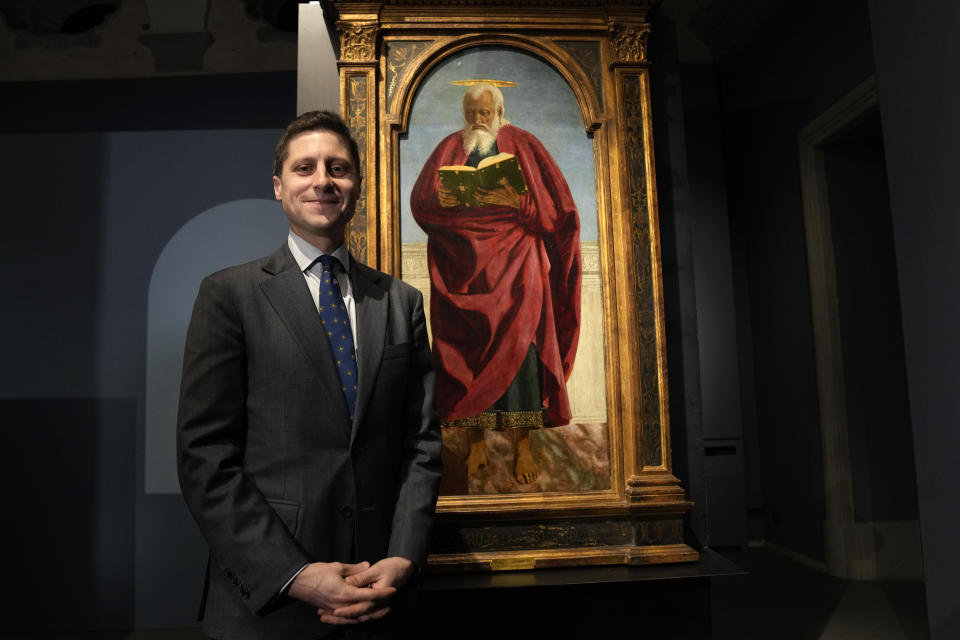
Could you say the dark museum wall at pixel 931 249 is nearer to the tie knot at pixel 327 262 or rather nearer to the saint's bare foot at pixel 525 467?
the saint's bare foot at pixel 525 467

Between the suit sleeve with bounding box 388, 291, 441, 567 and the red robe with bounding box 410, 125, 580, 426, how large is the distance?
2.67 ft

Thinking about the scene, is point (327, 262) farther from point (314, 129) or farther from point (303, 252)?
point (314, 129)

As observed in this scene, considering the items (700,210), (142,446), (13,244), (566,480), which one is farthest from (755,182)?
(13,244)

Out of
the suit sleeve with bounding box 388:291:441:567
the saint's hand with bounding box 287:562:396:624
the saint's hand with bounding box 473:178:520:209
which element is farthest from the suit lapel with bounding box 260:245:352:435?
the saint's hand with bounding box 473:178:520:209

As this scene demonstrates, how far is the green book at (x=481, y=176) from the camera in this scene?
9.45 ft

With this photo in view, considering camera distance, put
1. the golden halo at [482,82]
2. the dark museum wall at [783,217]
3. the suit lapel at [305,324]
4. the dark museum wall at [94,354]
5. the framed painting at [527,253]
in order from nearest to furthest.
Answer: the suit lapel at [305,324] < the framed painting at [527,253] < the golden halo at [482,82] < the dark museum wall at [94,354] < the dark museum wall at [783,217]

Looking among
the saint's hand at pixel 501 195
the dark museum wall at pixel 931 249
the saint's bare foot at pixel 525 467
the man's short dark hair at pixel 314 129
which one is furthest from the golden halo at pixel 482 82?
the dark museum wall at pixel 931 249

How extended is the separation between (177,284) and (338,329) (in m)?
3.28

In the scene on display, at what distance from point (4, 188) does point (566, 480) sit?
14.3ft

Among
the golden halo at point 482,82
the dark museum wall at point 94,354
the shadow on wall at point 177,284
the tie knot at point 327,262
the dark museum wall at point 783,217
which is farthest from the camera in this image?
the dark museum wall at point 783,217

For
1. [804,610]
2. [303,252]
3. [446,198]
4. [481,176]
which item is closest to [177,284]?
[446,198]

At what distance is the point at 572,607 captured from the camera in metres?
2.59

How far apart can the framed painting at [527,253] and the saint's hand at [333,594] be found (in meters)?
1.15

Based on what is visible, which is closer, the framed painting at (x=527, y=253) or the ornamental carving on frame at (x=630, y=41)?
the framed painting at (x=527, y=253)
